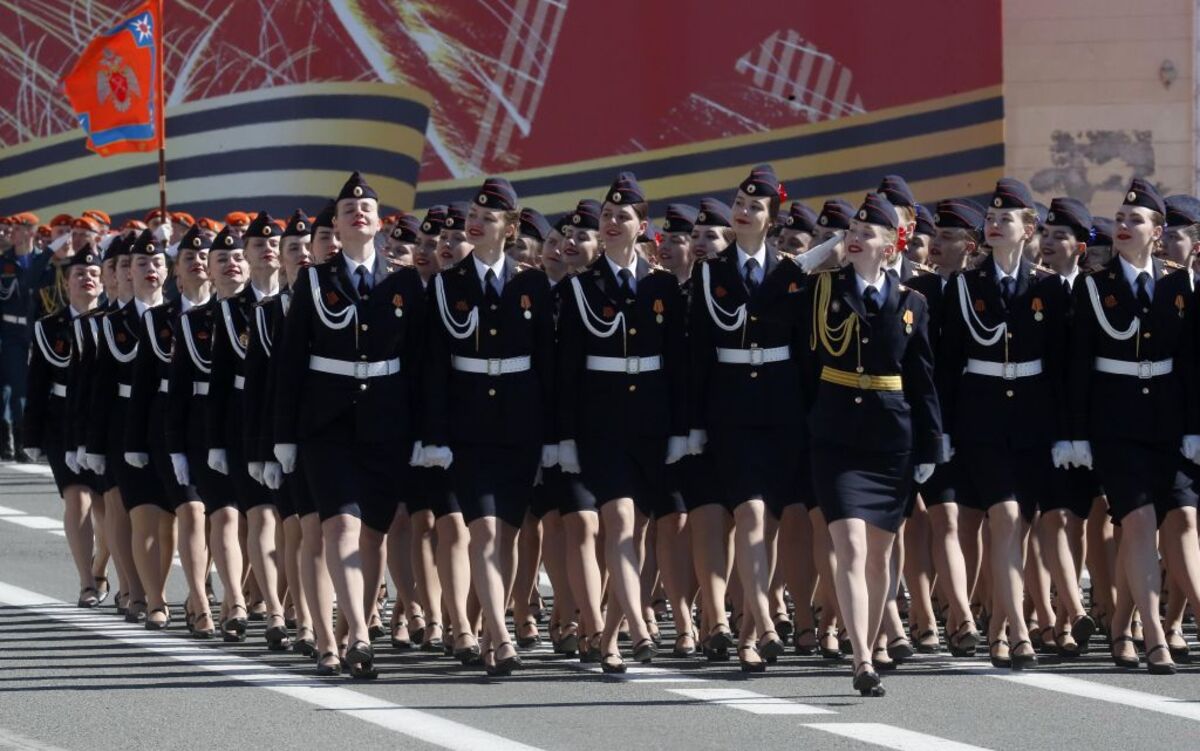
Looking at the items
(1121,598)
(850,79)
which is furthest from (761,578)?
(850,79)

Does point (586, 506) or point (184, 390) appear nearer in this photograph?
point (586, 506)

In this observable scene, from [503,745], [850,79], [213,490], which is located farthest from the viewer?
[850,79]

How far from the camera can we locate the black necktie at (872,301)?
11.2 m

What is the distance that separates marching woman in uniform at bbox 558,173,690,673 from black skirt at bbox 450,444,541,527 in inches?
7.6

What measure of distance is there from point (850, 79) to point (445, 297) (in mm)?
15783

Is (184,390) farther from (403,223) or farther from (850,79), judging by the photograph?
(850,79)

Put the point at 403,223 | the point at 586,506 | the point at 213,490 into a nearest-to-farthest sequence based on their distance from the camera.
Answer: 1. the point at 586,506
2. the point at 213,490
3. the point at 403,223

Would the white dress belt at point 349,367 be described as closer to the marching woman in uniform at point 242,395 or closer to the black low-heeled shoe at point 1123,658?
the marching woman in uniform at point 242,395

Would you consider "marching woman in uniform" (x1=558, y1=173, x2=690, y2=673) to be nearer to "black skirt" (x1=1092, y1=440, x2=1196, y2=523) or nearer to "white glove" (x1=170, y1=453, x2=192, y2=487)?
"black skirt" (x1=1092, y1=440, x2=1196, y2=523)

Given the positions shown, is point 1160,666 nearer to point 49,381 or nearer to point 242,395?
point 242,395

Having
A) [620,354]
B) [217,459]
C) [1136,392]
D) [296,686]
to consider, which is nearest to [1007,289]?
[1136,392]

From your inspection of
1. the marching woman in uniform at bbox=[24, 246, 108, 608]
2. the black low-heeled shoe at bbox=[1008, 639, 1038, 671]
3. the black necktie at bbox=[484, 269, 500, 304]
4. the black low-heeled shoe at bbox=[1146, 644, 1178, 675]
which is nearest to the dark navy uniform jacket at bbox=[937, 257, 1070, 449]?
the black low-heeled shoe at bbox=[1008, 639, 1038, 671]

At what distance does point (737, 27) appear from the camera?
91.1ft

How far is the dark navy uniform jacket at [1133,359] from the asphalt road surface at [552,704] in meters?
1.09
